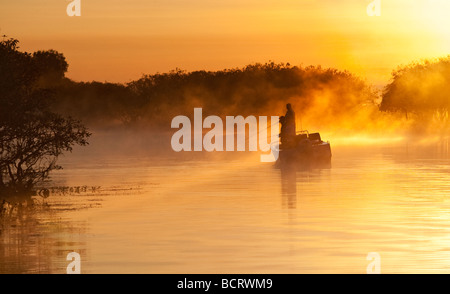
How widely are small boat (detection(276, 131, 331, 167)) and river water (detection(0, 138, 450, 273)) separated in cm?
772

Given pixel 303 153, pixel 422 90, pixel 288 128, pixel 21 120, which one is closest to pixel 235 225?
pixel 21 120

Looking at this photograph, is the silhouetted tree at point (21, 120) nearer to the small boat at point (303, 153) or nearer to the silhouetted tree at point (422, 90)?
the small boat at point (303, 153)

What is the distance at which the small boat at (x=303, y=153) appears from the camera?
160ft

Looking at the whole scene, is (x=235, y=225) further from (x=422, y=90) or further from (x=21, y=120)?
(x=422, y=90)

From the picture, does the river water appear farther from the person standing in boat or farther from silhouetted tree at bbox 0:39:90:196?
the person standing in boat

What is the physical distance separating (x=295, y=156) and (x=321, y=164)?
126 cm

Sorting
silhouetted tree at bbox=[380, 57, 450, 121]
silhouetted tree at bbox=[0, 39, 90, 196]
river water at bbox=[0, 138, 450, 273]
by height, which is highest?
silhouetted tree at bbox=[380, 57, 450, 121]

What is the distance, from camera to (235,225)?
23.0 m

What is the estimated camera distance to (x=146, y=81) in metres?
164

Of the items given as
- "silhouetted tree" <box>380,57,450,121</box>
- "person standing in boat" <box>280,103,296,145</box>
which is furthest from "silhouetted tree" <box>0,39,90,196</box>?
"silhouetted tree" <box>380,57,450,121</box>

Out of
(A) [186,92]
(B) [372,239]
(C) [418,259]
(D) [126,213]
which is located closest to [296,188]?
(D) [126,213]

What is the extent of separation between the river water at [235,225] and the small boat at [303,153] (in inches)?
304

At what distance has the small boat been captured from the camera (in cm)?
4866

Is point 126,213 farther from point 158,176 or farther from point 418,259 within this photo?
point 158,176
